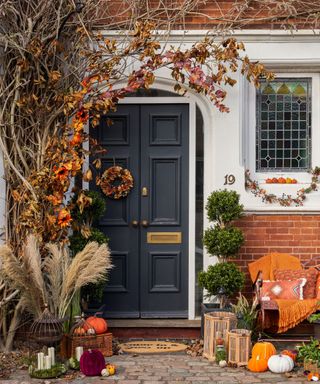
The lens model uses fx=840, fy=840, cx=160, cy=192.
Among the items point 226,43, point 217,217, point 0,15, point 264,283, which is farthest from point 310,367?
point 0,15

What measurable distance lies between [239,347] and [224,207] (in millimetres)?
1685

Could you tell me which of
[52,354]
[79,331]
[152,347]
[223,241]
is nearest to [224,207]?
[223,241]

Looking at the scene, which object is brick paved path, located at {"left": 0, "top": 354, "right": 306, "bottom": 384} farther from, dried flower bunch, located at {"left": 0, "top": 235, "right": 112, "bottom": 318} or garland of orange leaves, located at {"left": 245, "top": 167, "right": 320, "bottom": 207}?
garland of orange leaves, located at {"left": 245, "top": 167, "right": 320, "bottom": 207}

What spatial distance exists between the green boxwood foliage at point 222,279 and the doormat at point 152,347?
2.30 feet

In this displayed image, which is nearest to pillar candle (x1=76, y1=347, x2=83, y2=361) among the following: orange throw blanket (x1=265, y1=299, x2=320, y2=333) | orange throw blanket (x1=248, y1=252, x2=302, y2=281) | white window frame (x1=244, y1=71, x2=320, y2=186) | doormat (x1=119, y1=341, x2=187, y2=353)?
doormat (x1=119, y1=341, x2=187, y2=353)

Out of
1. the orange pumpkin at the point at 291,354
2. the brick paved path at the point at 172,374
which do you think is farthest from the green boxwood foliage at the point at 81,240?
the orange pumpkin at the point at 291,354

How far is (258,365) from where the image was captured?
805 cm

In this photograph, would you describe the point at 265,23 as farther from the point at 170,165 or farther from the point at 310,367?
the point at 310,367

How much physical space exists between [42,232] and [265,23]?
3.47 m

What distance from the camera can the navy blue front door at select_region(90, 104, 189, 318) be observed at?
390 inches

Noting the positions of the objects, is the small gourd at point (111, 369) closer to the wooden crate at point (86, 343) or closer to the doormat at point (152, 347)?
the wooden crate at point (86, 343)

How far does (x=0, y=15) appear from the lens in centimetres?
888

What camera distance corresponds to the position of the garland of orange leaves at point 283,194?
965 centimetres

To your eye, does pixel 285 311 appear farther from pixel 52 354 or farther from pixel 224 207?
pixel 52 354
